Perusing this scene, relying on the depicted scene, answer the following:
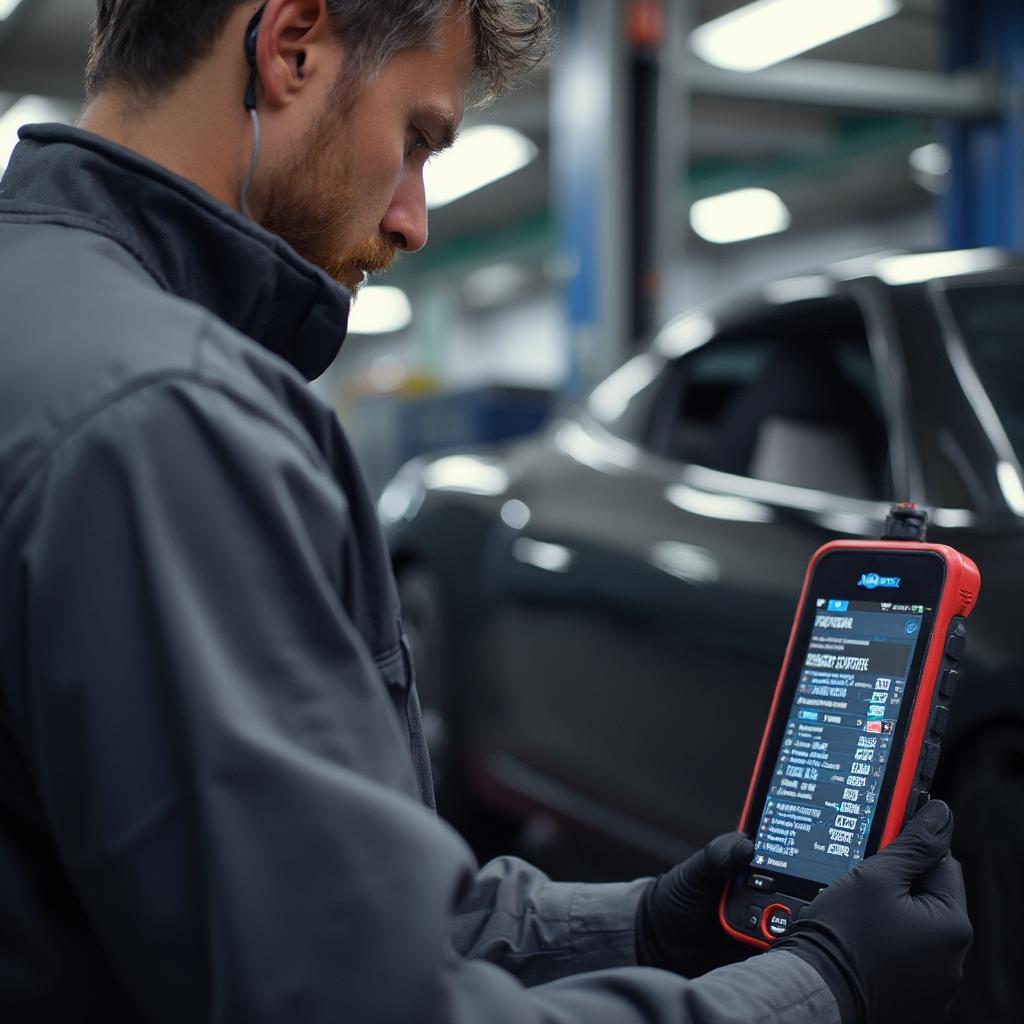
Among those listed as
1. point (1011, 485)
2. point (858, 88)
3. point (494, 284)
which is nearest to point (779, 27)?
point (858, 88)

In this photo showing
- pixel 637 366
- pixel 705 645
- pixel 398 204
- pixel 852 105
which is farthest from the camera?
pixel 852 105

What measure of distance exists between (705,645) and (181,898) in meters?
1.71

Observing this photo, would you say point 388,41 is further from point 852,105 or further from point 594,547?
point 852,105

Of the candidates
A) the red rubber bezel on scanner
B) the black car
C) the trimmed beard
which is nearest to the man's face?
the trimmed beard

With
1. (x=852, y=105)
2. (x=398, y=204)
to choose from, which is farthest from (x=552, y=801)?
(x=852, y=105)

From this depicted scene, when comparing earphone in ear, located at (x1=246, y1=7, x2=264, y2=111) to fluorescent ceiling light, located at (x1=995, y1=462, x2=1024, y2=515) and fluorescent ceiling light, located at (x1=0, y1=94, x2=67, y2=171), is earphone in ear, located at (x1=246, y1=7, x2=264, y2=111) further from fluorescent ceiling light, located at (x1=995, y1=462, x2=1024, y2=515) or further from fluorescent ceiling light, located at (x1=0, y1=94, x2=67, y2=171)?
fluorescent ceiling light, located at (x1=0, y1=94, x2=67, y2=171)

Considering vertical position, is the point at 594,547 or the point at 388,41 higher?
the point at 388,41

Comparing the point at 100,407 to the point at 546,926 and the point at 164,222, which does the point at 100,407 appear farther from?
the point at 546,926

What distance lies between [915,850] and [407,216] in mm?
701

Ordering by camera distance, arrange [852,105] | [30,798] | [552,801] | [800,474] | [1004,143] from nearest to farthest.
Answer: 1. [30,798]
2. [800,474]
3. [552,801]
4. [852,105]
5. [1004,143]

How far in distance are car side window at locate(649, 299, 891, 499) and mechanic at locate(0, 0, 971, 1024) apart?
170 cm

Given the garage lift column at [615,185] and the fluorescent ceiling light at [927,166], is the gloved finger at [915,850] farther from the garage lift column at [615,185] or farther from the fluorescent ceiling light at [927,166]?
the fluorescent ceiling light at [927,166]

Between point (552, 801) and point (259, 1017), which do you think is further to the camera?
point (552, 801)

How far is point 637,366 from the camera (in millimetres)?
3215
